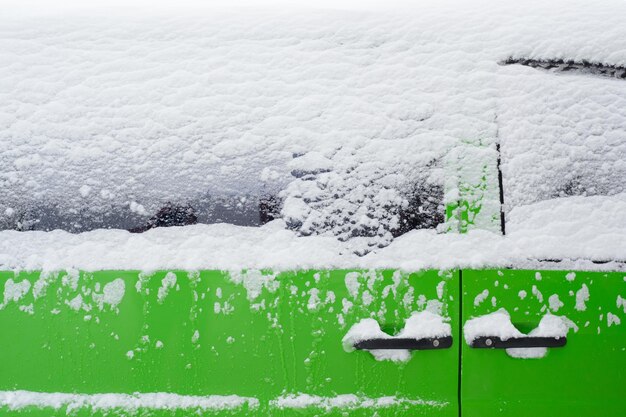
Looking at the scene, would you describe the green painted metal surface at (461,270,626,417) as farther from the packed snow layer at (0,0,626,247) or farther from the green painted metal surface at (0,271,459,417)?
the packed snow layer at (0,0,626,247)

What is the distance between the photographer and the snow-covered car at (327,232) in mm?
1321

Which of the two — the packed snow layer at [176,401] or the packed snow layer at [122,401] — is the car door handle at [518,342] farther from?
the packed snow layer at [122,401]

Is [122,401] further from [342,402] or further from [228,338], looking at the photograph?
[342,402]

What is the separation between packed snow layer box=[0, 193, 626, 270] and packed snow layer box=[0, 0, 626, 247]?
0.14ft

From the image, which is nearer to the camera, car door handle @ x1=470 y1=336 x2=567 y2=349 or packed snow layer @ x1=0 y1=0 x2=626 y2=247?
car door handle @ x1=470 y1=336 x2=567 y2=349

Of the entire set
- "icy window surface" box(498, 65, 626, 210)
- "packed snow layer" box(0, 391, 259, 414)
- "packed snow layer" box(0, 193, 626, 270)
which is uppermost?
"icy window surface" box(498, 65, 626, 210)

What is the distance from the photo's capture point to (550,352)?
1319 millimetres

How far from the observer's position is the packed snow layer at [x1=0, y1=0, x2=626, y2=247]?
4.57 feet

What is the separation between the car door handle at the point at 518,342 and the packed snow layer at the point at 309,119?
0.35 metres

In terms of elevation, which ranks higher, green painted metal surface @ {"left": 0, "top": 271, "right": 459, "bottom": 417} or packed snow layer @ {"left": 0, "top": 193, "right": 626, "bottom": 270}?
packed snow layer @ {"left": 0, "top": 193, "right": 626, "bottom": 270}

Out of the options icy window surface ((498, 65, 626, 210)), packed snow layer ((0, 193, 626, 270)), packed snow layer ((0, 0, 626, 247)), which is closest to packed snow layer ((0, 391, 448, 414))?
packed snow layer ((0, 193, 626, 270))

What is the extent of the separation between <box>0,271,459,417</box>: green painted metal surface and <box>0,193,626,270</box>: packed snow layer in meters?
0.04

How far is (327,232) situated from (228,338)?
379mm

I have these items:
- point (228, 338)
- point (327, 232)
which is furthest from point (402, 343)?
point (228, 338)
